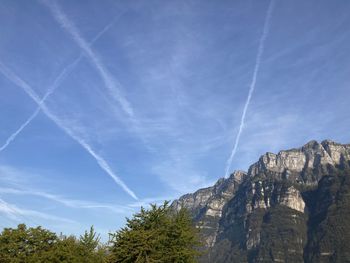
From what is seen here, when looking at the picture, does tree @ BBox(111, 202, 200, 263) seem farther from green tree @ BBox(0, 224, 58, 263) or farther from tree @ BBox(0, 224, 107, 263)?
green tree @ BBox(0, 224, 58, 263)

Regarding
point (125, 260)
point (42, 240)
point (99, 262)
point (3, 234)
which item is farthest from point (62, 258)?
point (125, 260)

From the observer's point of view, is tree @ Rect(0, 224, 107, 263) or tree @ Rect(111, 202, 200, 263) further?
tree @ Rect(0, 224, 107, 263)

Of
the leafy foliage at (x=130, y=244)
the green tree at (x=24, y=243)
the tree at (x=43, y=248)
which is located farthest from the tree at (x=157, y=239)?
the green tree at (x=24, y=243)

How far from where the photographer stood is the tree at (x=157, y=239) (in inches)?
1644

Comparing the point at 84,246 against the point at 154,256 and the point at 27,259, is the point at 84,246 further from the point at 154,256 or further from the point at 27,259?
the point at 154,256

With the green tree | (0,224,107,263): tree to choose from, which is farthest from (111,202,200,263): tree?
the green tree

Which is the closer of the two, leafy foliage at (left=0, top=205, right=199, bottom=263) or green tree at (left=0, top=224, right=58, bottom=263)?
leafy foliage at (left=0, top=205, right=199, bottom=263)

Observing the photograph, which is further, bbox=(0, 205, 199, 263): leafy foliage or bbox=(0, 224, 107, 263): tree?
bbox=(0, 224, 107, 263): tree

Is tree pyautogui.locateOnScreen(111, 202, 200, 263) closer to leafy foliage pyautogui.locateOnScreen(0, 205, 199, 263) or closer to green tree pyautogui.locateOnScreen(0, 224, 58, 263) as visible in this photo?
leafy foliage pyautogui.locateOnScreen(0, 205, 199, 263)

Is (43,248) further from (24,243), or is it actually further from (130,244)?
(130,244)

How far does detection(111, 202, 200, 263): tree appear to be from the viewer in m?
41.8

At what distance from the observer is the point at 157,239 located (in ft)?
139

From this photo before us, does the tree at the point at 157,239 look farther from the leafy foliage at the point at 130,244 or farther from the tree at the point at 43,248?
the tree at the point at 43,248

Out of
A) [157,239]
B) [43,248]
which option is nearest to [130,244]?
[157,239]
